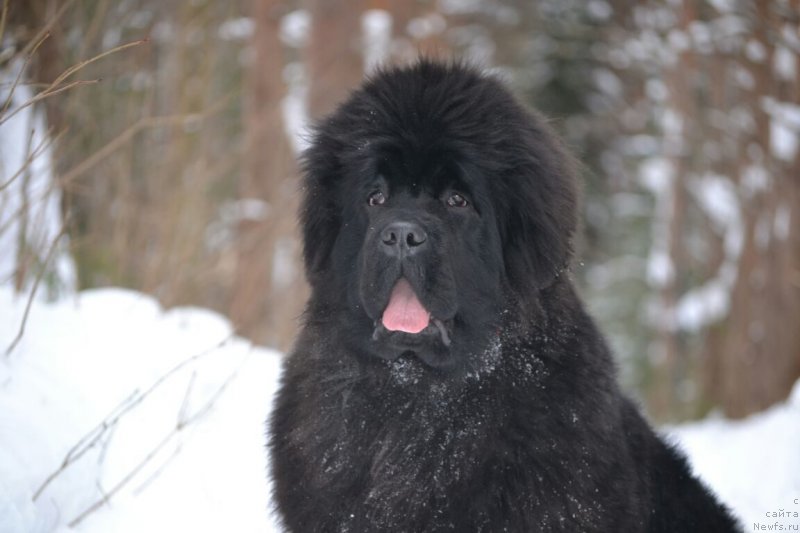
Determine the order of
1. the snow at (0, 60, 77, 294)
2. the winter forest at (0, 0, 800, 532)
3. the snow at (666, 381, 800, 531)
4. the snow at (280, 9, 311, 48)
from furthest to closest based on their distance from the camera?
the snow at (280, 9, 311, 48), the snow at (0, 60, 77, 294), the snow at (666, 381, 800, 531), the winter forest at (0, 0, 800, 532)

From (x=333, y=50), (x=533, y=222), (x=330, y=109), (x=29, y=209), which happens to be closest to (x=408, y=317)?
(x=533, y=222)

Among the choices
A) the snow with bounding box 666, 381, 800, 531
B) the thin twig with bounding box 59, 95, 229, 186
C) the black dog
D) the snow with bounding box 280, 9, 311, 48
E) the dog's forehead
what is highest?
the snow with bounding box 280, 9, 311, 48

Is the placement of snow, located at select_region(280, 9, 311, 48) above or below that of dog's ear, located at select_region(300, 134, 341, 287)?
above

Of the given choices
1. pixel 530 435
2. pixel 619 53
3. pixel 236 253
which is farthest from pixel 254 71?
pixel 530 435

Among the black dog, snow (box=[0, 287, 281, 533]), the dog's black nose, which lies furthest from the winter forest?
the dog's black nose

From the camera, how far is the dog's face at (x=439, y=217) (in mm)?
3027

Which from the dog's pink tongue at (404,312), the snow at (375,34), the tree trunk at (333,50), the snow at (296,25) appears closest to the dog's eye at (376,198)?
the dog's pink tongue at (404,312)

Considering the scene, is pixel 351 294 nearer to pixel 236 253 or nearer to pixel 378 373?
pixel 378 373

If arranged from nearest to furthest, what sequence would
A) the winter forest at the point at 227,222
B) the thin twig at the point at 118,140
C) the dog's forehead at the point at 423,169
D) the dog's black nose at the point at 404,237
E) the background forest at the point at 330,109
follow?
the dog's black nose at the point at 404,237 < the dog's forehead at the point at 423,169 < the winter forest at the point at 227,222 < the thin twig at the point at 118,140 < the background forest at the point at 330,109

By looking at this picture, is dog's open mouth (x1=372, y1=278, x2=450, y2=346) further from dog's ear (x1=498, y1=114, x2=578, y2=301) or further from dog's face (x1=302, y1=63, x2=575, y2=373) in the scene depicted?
dog's ear (x1=498, y1=114, x2=578, y2=301)

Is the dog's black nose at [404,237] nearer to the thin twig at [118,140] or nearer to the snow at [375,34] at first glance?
the thin twig at [118,140]

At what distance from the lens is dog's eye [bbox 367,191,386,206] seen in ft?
10.6

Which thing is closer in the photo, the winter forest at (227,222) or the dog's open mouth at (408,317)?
the dog's open mouth at (408,317)

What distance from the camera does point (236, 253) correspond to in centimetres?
764
